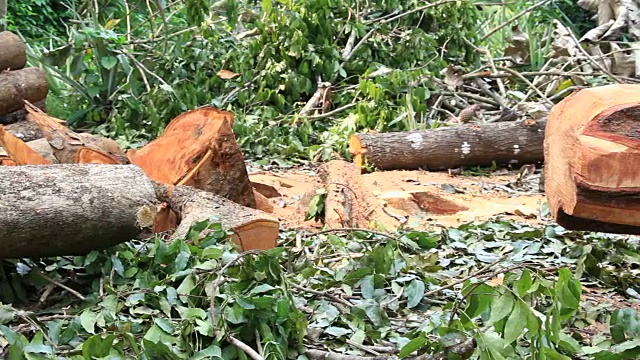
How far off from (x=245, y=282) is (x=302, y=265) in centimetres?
59

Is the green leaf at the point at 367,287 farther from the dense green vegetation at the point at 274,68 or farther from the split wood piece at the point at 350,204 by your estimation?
the dense green vegetation at the point at 274,68

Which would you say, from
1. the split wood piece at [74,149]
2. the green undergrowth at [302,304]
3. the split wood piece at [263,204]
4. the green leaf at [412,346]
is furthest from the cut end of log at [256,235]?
the green leaf at [412,346]

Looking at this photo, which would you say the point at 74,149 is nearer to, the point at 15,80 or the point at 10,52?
the point at 15,80

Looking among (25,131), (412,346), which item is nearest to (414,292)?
(412,346)

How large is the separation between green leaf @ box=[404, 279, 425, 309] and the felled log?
2.83ft

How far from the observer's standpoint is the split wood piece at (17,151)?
12.7ft

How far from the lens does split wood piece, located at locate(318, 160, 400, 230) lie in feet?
13.3

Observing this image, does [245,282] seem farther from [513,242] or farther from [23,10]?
[23,10]

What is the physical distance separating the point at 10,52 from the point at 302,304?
13.9ft

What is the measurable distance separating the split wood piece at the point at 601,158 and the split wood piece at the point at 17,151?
2.51m

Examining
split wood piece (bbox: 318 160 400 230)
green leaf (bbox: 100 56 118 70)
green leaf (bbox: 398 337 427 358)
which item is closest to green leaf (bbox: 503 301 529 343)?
green leaf (bbox: 398 337 427 358)

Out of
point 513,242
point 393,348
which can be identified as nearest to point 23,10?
point 513,242

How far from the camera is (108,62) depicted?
7039 mm

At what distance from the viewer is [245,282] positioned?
244 cm
